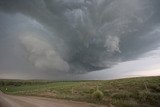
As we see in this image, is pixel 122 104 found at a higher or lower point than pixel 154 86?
lower

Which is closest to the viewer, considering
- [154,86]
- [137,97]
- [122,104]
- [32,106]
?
[32,106]

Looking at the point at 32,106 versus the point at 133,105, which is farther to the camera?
the point at 133,105

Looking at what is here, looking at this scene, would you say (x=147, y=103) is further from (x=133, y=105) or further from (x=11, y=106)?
(x=11, y=106)

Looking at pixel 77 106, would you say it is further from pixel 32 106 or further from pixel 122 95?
pixel 122 95

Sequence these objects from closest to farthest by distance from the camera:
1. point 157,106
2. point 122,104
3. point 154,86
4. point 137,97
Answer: point 122,104, point 157,106, point 137,97, point 154,86

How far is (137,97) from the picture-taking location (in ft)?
114

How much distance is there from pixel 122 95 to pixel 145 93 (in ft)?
10.4

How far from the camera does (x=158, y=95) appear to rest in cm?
3569

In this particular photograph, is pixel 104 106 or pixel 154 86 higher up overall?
pixel 154 86

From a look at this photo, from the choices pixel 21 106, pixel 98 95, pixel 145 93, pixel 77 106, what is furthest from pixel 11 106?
pixel 145 93

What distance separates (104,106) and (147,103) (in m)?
8.83

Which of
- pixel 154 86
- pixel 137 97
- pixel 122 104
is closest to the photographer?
pixel 122 104

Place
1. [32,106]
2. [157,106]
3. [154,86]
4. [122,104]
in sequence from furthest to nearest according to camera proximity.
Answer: [154,86], [157,106], [122,104], [32,106]

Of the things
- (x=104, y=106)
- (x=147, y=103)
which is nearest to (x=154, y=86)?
(x=147, y=103)
